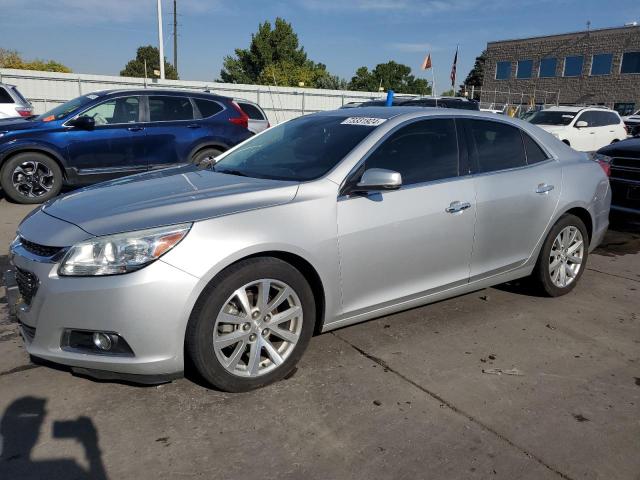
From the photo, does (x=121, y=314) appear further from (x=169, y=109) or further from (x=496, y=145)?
(x=169, y=109)

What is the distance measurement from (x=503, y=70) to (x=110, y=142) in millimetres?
49195

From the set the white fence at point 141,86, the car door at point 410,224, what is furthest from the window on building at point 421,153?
the white fence at point 141,86

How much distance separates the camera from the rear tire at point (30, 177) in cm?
787

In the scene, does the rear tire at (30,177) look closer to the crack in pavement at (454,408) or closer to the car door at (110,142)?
the car door at (110,142)

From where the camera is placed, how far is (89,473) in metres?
2.37

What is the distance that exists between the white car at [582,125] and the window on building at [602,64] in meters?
30.1

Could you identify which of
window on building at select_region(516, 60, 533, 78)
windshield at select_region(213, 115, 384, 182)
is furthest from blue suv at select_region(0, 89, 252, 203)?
window on building at select_region(516, 60, 533, 78)

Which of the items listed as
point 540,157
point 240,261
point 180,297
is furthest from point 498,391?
point 540,157

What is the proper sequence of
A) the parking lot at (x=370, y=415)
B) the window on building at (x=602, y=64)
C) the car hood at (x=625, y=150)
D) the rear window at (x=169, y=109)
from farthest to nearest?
the window on building at (x=602, y=64)
the rear window at (x=169, y=109)
the car hood at (x=625, y=150)
the parking lot at (x=370, y=415)

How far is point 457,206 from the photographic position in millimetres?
3730

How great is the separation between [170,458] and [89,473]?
0.34 metres

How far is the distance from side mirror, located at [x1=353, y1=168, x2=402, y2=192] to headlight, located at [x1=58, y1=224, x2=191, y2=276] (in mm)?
1191

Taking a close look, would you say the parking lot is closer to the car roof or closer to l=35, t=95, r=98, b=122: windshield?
l=35, t=95, r=98, b=122: windshield

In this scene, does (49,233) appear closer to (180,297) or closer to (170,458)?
(180,297)
